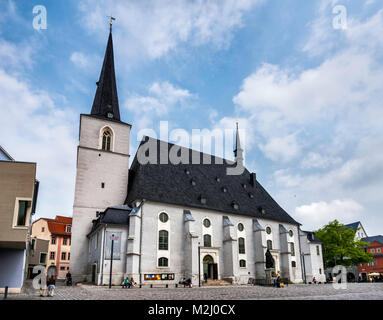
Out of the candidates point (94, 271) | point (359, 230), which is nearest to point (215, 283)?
point (94, 271)

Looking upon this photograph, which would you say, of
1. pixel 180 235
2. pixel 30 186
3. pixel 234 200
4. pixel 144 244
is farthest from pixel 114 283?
pixel 234 200

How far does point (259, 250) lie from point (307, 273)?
10195 mm

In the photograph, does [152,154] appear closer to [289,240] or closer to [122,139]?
[122,139]

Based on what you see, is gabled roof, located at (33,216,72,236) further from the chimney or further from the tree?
the tree

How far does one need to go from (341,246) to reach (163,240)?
1292 inches

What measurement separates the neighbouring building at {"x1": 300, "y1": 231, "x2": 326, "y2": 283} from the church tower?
2669cm

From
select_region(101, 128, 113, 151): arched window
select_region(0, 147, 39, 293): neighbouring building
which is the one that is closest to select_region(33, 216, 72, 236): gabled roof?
select_region(101, 128, 113, 151): arched window

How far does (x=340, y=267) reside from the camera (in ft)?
174

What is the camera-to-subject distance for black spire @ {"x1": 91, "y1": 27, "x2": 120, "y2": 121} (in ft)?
129

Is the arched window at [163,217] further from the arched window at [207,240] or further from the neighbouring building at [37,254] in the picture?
the neighbouring building at [37,254]

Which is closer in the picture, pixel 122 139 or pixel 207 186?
pixel 122 139

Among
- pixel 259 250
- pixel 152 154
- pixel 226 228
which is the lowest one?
pixel 259 250

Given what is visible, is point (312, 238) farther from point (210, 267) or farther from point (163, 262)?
point (163, 262)

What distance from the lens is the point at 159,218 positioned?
33875 mm
